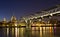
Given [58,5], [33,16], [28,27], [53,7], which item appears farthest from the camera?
[28,27]

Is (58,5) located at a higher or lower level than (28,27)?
higher

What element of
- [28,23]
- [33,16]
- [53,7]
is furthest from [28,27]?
[53,7]

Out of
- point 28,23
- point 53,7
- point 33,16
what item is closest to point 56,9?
point 53,7

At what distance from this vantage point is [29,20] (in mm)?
118938

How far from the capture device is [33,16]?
10912 centimetres

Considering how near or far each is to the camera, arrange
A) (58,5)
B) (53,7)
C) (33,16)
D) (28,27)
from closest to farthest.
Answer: (58,5) → (53,7) → (33,16) → (28,27)

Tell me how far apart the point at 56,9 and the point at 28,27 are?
187 feet

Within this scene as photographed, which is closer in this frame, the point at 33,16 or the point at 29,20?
the point at 33,16

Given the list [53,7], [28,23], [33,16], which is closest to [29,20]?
[28,23]

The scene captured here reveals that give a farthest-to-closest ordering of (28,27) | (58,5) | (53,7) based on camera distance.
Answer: (28,27) → (53,7) → (58,5)

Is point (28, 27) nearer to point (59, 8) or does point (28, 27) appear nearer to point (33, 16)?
point (33, 16)

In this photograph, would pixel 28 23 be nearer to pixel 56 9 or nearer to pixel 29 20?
pixel 29 20

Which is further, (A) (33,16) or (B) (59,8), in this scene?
(A) (33,16)

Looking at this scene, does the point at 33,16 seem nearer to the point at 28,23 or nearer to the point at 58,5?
the point at 28,23
